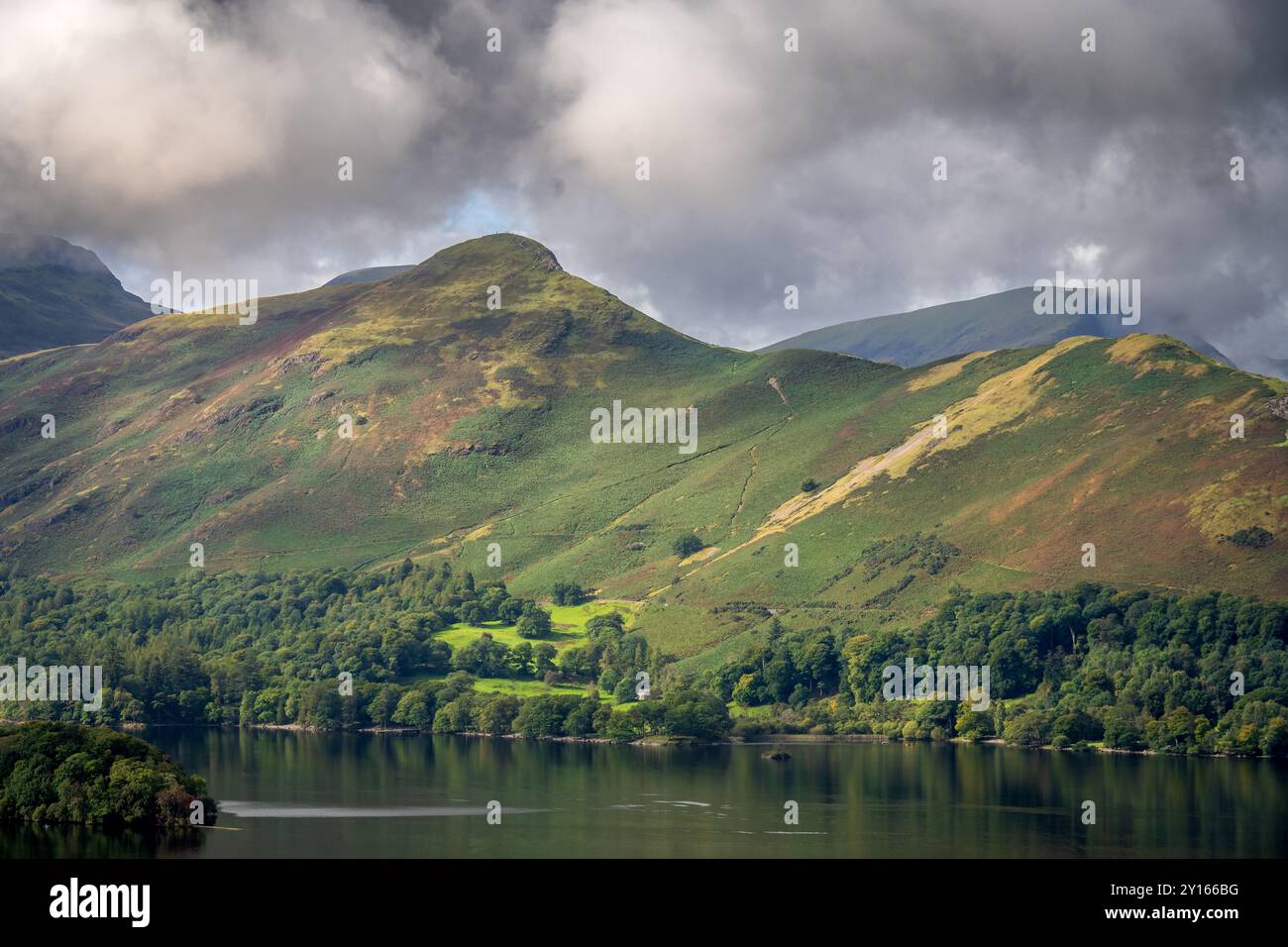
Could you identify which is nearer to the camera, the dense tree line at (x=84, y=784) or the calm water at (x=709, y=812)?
the calm water at (x=709, y=812)

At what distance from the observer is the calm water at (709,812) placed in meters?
134

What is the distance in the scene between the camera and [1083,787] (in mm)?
178875

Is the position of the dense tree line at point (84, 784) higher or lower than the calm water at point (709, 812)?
higher

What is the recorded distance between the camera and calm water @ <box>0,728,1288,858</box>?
134 metres

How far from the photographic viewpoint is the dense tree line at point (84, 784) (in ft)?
450

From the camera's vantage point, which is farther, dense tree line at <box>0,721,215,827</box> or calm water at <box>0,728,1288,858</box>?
dense tree line at <box>0,721,215,827</box>

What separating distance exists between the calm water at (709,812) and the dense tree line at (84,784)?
141 inches

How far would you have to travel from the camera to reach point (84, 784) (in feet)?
452

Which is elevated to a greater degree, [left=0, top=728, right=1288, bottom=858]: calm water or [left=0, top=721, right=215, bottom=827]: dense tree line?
[left=0, top=721, right=215, bottom=827]: dense tree line

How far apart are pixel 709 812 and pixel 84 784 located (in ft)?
182

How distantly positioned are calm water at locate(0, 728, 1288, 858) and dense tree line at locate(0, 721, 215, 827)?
359 centimetres
